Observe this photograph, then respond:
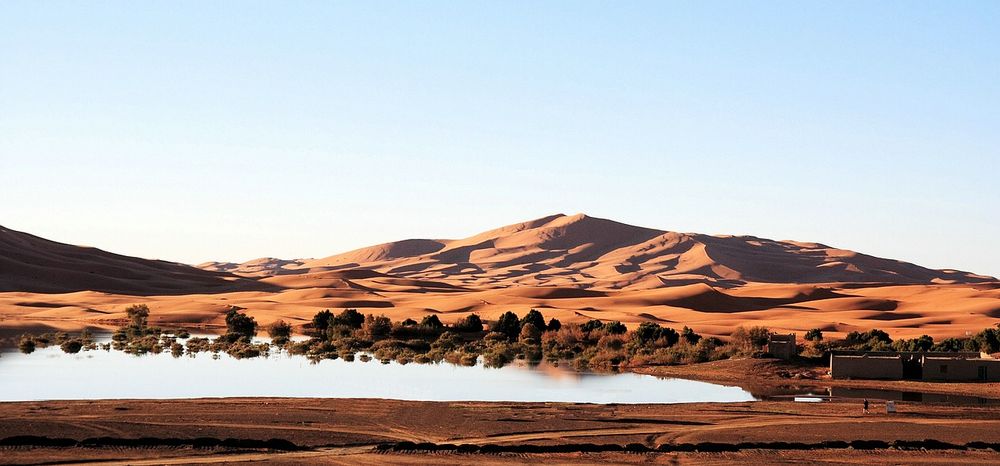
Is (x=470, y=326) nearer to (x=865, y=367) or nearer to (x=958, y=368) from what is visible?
(x=865, y=367)

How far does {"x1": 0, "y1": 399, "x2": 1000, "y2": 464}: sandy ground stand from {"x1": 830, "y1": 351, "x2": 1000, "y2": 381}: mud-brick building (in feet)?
29.0

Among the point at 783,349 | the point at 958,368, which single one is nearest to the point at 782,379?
the point at 783,349

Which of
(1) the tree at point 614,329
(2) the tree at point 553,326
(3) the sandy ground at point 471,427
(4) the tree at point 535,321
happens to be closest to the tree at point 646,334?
(1) the tree at point 614,329

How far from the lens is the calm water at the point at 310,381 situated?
128 feet

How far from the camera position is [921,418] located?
1336 inches

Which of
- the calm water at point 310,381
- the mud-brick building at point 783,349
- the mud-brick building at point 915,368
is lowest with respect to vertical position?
the calm water at point 310,381

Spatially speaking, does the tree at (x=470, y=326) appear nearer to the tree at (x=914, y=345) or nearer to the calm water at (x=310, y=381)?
the calm water at (x=310, y=381)

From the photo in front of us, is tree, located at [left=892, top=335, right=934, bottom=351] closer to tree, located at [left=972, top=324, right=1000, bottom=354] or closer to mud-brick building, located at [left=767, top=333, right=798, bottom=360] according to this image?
tree, located at [left=972, top=324, right=1000, bottom=354]

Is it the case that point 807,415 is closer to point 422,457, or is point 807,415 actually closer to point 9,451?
point 422,457

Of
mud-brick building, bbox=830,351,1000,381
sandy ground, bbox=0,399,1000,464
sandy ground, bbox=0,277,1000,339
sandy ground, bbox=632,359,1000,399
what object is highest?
sandy ground, bbox=0,277,1000,339

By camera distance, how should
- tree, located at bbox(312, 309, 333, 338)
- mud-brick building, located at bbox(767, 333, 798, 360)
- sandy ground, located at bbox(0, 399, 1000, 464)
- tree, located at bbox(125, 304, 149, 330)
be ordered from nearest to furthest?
sandy ground, located at bbox(0, 399, 1000, 464)
mud-brick building, located at bbox(767, 333, 798, 360)
tree, located at bbox(312, 309, 333, 338)
tree, located at bbox(125, 304, 149, 330)

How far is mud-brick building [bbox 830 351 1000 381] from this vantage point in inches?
1783

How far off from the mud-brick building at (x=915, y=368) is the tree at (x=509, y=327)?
2273cm

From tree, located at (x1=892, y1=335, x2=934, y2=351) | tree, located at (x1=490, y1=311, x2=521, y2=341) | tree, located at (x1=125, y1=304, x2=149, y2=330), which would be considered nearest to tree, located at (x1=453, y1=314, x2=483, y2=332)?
tree, located at (x1=490, y1=311, x2=521, y2=341)
